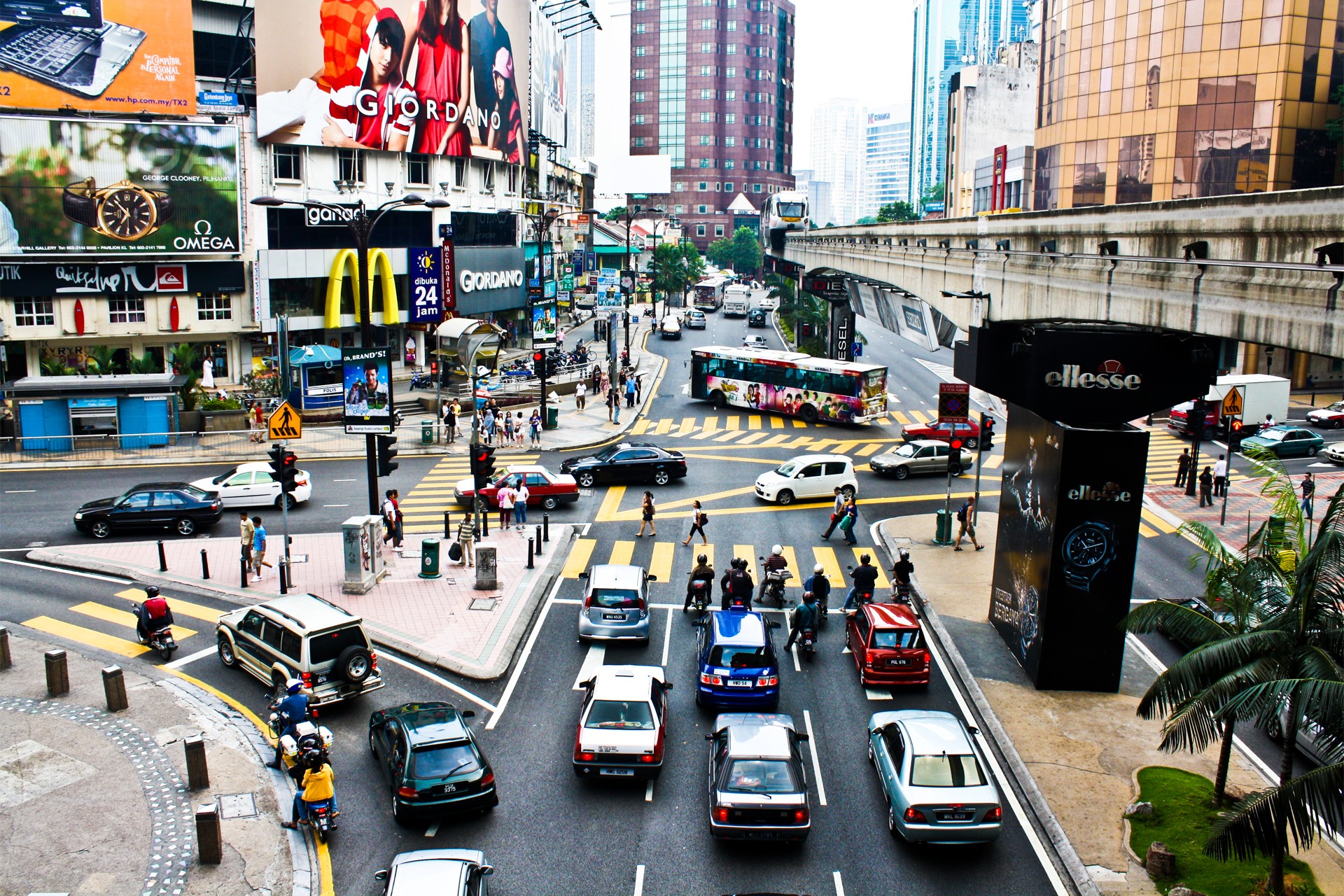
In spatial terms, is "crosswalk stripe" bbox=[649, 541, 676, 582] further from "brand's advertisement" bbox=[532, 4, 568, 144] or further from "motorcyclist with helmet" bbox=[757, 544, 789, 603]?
"brand's advertisement" bbox=[532, 4, 568, 144]

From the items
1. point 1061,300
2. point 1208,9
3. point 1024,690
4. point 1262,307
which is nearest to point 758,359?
point 1208,9

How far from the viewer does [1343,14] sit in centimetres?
4484

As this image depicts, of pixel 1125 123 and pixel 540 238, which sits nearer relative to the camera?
pixel 1125 123

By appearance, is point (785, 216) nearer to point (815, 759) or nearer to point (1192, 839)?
point (815, 759)

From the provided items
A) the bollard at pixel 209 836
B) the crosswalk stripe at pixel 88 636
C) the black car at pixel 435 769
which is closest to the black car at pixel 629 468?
the crosswalk stripe at pixel 88 636

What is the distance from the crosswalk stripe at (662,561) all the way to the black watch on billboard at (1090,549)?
1045 centimetres

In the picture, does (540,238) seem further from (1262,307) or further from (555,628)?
(1262,307)

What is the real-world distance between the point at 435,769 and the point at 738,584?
9665 mm

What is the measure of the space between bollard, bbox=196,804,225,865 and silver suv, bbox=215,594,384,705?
4379 millimetres

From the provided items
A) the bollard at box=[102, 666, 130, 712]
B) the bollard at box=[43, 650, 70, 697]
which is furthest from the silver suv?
the bollard at box=[43, 650, 70, 697]

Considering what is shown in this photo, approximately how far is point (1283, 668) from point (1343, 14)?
44620 millimetres

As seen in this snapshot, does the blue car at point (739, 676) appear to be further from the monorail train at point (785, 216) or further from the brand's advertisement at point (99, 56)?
the monorail train at point (785, 216)

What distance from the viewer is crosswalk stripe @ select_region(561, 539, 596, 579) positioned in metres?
26.8

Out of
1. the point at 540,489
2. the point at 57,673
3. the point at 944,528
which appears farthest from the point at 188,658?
the point at 944,528
